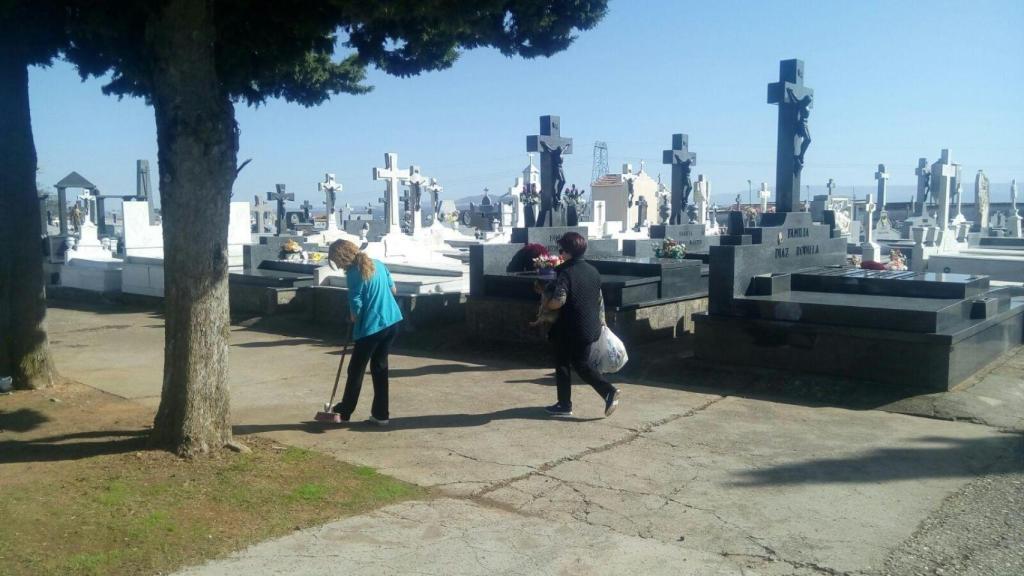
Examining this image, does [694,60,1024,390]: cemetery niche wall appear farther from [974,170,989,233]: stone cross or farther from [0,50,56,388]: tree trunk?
[974,170,989,233]: stone cross

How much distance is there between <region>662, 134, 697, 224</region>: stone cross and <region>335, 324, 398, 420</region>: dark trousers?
41.0 feet

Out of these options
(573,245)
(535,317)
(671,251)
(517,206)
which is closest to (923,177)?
(517,206)

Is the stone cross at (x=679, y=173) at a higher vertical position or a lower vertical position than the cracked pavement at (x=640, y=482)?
higher

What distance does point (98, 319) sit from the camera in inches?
568

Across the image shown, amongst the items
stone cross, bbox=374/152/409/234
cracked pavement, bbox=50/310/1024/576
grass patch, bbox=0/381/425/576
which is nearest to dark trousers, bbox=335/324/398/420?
cracked pavement, bbox=50/310/1024/576

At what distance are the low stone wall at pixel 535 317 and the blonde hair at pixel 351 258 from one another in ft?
12.9

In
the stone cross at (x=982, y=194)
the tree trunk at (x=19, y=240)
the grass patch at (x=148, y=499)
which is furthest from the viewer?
the stone cross at (x=982, y=194)

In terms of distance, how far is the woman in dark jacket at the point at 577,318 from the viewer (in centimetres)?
663

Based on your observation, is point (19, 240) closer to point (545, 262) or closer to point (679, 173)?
point (545, 262)

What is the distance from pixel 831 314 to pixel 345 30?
526 centimetres

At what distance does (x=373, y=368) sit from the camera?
21.2 ft

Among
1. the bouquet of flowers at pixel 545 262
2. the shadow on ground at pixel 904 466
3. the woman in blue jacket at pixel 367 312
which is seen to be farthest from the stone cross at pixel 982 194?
the woman in blue jacket at pixel 367 312

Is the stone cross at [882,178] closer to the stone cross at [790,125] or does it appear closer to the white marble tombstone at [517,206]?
the white marble tombstone at [517,206]

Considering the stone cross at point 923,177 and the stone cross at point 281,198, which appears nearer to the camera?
the stone cross at point 281,198
